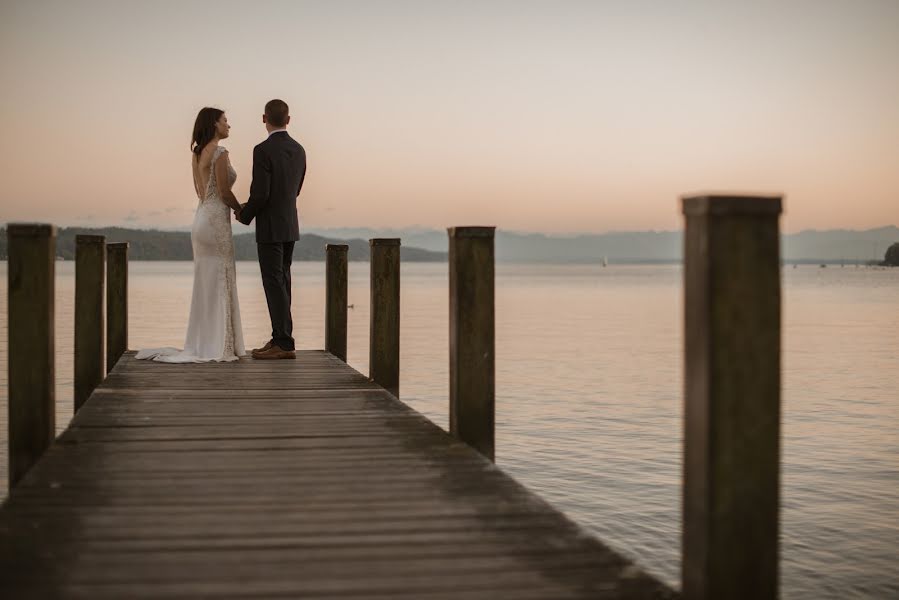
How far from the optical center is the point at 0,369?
19.0 metres

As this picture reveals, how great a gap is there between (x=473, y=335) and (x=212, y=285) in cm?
427

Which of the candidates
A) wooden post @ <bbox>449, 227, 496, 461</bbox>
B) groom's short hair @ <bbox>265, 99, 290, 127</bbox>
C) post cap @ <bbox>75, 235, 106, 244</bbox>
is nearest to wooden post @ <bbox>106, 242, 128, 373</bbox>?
post cap @ <bbox>75, 235, 106, 244</bbox>

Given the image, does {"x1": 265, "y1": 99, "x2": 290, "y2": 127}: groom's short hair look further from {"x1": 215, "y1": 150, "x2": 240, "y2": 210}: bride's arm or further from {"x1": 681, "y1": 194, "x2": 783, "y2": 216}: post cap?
{"x1": 681, "y1": 194, "x2": 783, "y2": 216}: post cap

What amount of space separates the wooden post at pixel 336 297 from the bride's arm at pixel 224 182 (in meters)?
1.63

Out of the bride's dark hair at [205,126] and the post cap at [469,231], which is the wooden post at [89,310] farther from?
the post cap at [469,231]

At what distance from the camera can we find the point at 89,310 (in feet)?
27.7

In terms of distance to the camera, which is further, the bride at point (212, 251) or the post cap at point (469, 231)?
the bride at point (212, 251)

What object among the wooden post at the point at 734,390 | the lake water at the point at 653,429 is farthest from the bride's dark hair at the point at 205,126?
the wooden post at the point at 734,390

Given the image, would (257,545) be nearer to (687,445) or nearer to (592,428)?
(687,445)

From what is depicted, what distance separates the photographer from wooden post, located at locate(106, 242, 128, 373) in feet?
32.9

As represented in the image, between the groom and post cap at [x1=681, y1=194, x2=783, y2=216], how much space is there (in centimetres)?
657

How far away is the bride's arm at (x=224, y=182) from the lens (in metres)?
8.60

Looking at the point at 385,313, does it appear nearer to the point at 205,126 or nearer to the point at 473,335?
the point at 205,126

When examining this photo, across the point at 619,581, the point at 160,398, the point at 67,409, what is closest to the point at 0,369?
the point at 67,409
